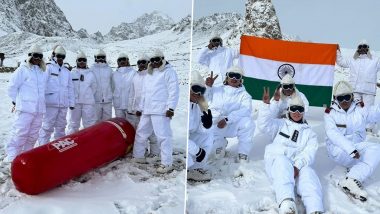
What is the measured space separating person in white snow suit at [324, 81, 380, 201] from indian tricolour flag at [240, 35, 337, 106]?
2.02m

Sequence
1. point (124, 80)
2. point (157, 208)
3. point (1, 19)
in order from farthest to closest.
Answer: point (1, 19) → point (124, 80) → point (157, 208)

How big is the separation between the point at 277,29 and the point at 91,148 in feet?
25.6

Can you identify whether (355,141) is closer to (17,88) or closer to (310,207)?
(310,207)

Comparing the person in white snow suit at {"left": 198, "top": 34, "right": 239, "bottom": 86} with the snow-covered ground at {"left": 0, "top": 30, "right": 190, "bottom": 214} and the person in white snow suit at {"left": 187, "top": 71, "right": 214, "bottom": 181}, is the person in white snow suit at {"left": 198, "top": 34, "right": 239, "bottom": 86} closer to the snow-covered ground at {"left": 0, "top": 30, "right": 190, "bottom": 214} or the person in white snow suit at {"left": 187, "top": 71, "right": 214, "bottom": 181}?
the snow-covered ground at {"left": 0, "top": 30, "right": 190, "bottom": 214}

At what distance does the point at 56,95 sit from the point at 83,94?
0.43 meters

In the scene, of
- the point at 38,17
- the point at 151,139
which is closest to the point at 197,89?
the point at 151,139

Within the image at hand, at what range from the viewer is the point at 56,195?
3.96m

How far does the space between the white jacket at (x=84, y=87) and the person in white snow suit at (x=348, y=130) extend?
10.4ft

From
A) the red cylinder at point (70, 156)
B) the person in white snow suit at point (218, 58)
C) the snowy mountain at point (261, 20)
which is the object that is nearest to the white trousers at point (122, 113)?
the red cylinder at point (70, 156)

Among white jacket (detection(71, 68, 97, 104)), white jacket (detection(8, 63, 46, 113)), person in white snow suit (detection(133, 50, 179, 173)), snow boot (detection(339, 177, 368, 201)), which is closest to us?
snow boot (detection(339, 177, 368, 201))

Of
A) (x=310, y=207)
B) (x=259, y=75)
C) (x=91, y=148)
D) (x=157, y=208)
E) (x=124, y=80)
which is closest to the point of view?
(x=310, y=207)

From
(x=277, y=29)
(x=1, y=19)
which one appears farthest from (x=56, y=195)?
(x=1, y=19)

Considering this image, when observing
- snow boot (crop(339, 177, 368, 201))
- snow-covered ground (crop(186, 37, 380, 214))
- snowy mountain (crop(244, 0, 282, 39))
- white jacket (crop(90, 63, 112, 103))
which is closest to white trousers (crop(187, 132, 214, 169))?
snow-covered ground (crop(186, 37, 380, 214))

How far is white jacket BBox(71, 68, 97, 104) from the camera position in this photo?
18.3 feet
